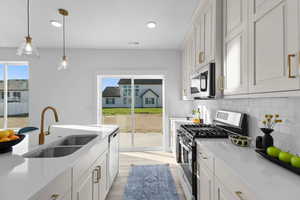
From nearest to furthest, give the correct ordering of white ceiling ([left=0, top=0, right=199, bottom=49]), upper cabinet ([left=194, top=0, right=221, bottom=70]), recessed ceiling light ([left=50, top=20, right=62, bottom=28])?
upper cabinet ([left=194, top=0, right=221, bottom=70])
white ceiling ([left=0, top=0, right=199, bottom=49])
recessed ceiling light ([left=50, top=20, right=62, bottom=28])

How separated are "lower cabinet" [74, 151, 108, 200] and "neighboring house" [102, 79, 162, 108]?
2.43 meters

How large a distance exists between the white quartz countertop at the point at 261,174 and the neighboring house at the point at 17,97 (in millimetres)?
4604

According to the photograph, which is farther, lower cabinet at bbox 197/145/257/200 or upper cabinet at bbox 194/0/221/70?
upper cabinet at bbox 194/0/221/70

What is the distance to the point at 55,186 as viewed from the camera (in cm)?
91

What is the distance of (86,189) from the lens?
1386 mm

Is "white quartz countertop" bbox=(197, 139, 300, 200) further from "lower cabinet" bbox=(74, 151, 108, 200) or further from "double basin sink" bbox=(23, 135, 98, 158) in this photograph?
"double basin sink" bbox=(23, 135, 98, 158)

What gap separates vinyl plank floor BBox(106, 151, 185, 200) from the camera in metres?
2.36

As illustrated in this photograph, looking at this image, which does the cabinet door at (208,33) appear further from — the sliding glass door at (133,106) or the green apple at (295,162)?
the sliding glass door at (133,106)

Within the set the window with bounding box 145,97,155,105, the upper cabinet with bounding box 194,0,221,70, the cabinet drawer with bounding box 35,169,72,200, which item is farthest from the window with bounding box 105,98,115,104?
the cabinet drawer with bounding box 35,169,72,200

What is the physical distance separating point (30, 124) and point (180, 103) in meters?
3.76

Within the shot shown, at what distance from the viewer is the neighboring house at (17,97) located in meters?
4.11

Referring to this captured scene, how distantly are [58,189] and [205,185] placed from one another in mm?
1171

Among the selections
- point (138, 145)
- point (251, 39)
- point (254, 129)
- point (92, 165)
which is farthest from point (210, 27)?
point (138, 145)

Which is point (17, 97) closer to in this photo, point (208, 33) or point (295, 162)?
point (208, 33)
